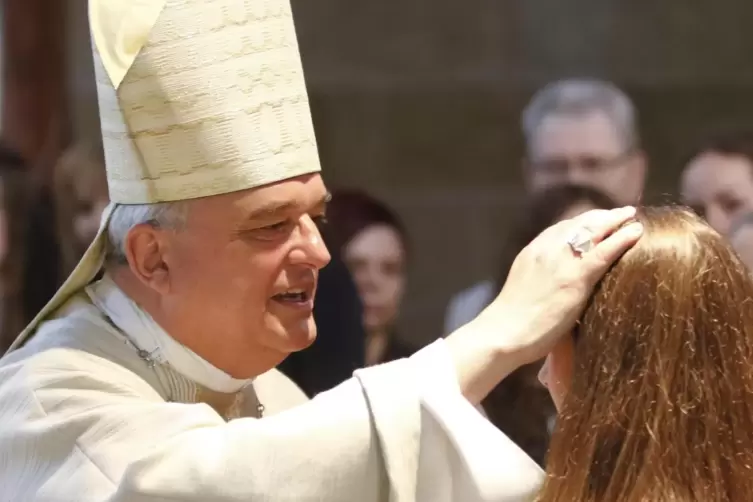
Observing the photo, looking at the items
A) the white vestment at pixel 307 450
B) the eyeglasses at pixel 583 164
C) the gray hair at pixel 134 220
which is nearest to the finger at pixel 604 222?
the white vestment at pixel 307 450

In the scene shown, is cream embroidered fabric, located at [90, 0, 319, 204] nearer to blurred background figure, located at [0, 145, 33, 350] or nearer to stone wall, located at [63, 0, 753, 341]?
blurred background figure, located at [0, 145, 33, 350]

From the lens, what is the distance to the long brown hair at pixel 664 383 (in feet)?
5.05

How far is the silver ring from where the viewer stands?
5.21ft

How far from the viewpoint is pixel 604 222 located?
1.59 metres

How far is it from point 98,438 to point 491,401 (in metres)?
0.99

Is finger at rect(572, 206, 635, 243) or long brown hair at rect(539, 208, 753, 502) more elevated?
finger at rect(572, 206, 635, 243)

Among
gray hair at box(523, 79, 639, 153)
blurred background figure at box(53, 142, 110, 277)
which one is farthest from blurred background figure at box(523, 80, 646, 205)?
blurred background figure at box(53, 142, 110, 277)

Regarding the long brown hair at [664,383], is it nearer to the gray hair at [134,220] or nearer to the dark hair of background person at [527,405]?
the gray hair at [134,220]

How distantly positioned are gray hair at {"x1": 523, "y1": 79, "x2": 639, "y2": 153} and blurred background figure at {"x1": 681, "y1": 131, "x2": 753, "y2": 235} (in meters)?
0.20

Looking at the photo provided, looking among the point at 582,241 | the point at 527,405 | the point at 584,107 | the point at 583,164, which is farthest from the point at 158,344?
the point at 584,107

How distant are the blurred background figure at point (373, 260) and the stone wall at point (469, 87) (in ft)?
2.83

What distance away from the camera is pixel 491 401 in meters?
2.51

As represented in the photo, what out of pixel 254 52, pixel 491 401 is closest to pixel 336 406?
pixel 254 52

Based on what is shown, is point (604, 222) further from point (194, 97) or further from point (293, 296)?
point (194, 97)
